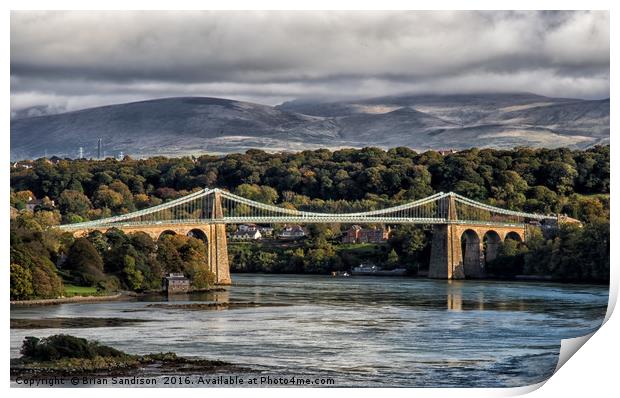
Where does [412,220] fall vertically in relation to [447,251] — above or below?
above

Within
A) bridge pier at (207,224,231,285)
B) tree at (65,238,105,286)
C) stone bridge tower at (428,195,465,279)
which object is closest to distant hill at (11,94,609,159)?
tree at (65,238,105,286)

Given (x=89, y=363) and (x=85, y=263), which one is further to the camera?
(x=85, y=263)

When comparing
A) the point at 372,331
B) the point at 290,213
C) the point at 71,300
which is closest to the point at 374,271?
the point at 290,213

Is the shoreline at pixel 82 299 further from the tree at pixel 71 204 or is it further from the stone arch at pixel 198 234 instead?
the tree at pixel 71 204

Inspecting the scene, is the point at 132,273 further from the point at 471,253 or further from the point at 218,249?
the point at 471,253

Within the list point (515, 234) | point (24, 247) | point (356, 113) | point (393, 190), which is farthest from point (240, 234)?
point (24, 247)

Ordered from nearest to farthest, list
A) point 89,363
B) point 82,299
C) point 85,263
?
point 89,363 < point 82,299 < point 85,263
